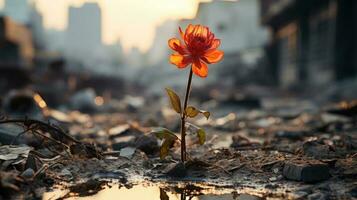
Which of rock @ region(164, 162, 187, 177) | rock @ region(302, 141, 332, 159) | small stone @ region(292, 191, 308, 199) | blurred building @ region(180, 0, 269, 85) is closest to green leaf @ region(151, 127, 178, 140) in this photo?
rock @ region(164, 162, 187, 177)

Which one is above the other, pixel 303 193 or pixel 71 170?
pixel 71 170

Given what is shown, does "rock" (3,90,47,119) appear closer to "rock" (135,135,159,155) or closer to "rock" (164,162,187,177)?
"rock" (135,135,159,155)

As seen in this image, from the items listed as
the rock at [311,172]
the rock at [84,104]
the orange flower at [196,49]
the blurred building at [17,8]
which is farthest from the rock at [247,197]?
the blurred building at [17,8]

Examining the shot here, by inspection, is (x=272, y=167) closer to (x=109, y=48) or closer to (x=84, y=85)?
(x=84, y=85)

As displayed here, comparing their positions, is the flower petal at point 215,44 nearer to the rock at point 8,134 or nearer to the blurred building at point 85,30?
the rock at point 8,134

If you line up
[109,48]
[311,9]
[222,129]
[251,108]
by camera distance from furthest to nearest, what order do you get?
[109,48] → [311,9] → [251,108] → [222,129]

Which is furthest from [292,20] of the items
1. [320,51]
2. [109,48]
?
[109,48]

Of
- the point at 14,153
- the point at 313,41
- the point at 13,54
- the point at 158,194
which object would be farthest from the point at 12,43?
the point at 158,194

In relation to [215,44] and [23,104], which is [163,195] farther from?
[23,104]
